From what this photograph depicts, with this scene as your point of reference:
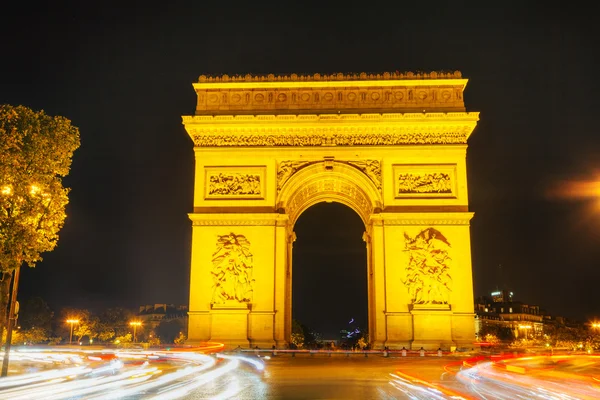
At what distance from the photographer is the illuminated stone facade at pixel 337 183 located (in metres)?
29.1

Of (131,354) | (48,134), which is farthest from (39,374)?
(131,354)

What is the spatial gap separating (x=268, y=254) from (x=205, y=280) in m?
3.24

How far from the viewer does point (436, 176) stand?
3081 cm

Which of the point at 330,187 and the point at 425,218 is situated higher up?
the point at 330,187

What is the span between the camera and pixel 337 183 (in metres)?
33.3

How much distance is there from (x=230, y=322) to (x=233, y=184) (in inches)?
268

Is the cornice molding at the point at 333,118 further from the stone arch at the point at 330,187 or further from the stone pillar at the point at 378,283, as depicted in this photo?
the stone pillar at the point at 378,283

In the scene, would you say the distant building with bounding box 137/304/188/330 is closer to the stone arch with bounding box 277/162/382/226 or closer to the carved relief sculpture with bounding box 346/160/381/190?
the stone arch with bounding box 277/162/382/226

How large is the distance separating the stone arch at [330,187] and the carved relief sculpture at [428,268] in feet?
8.69

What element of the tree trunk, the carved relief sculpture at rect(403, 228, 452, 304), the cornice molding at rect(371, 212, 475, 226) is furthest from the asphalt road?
the cornice molding at rect(371, 212, 475, 226)

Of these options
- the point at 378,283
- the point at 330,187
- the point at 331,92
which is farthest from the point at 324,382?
the point at 330,187

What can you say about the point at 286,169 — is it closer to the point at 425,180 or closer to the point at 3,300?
the point at 425,180

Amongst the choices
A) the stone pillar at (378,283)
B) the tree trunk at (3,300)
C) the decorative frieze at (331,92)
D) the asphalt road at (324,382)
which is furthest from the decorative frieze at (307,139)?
the tree trunk at (3,300)

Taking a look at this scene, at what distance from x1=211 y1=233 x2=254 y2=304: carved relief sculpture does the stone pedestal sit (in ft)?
1.00
